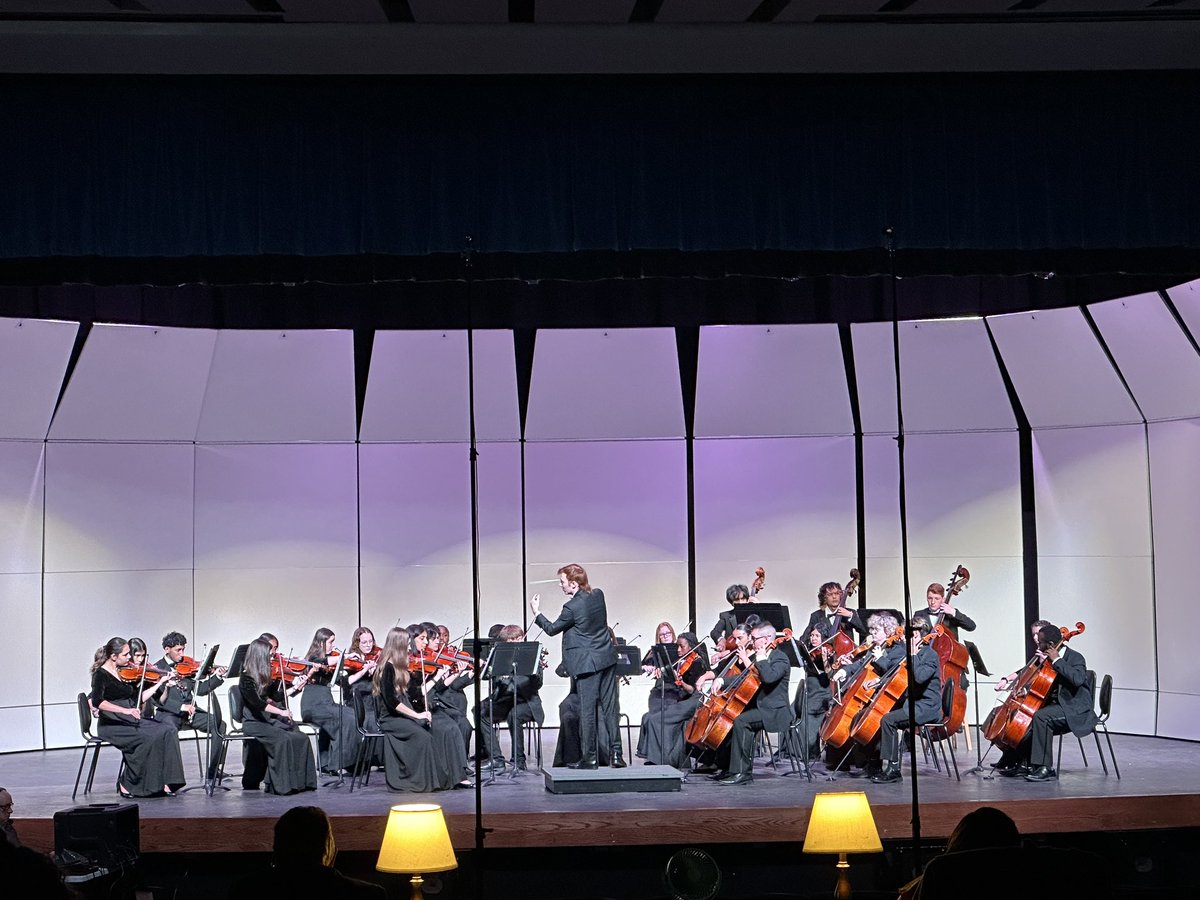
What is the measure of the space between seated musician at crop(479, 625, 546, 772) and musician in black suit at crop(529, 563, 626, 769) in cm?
50

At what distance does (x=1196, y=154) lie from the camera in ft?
20.5

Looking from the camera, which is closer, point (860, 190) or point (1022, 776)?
point (860, 190)

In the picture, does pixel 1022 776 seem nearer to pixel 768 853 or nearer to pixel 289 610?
pixel 768 853

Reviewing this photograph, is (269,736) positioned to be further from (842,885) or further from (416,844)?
(842,885)

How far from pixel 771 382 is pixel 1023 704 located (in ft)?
13.7

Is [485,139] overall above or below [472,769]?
above

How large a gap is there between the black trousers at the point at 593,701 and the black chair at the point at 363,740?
1.21m

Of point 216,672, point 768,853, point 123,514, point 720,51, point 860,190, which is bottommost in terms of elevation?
point 768,853

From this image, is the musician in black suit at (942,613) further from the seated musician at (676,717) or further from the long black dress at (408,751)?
the long black dress at (408,751)

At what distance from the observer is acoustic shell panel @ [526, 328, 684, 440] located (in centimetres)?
1116

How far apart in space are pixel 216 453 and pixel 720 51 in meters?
6.69

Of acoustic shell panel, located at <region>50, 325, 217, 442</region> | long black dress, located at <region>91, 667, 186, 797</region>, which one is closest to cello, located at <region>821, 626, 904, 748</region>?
long black dress, located at <region>91, 667, 186, 797</region>

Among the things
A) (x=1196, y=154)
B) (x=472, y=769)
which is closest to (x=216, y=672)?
(x=472, y=769)

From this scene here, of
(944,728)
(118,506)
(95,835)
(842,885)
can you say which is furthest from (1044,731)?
(118,506)
